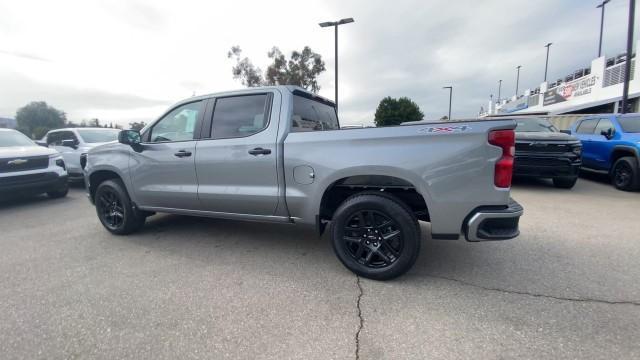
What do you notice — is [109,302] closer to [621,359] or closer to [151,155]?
[151,155]

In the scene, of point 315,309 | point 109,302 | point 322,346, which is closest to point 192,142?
point 109,302

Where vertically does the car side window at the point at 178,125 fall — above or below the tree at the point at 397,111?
below

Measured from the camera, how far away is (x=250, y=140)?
129 inches

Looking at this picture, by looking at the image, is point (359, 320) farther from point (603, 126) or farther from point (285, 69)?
point (285, 69)

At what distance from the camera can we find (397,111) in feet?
115

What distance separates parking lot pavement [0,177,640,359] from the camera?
2061 mm

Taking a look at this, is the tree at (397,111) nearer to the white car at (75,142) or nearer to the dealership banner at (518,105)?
the dealership banner at (518,105)

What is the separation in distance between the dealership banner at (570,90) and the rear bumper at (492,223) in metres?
28.5

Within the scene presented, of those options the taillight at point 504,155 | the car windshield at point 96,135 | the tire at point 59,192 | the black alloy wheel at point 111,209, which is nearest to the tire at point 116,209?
the black alloy wheel at point 111,209

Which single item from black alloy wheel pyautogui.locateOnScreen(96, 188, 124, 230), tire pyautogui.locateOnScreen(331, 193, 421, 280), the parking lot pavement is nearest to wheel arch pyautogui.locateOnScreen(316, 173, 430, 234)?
tire pyautogui.locateOnScreen(331, 193, 421, 280)

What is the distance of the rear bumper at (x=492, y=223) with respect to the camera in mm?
2496

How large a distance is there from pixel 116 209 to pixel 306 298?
10.9 ft

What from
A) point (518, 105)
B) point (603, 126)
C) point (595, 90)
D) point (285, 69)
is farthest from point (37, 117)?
point (518, 105)

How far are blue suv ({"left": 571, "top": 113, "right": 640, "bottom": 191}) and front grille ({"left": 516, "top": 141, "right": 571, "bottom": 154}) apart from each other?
1500 millimetres
